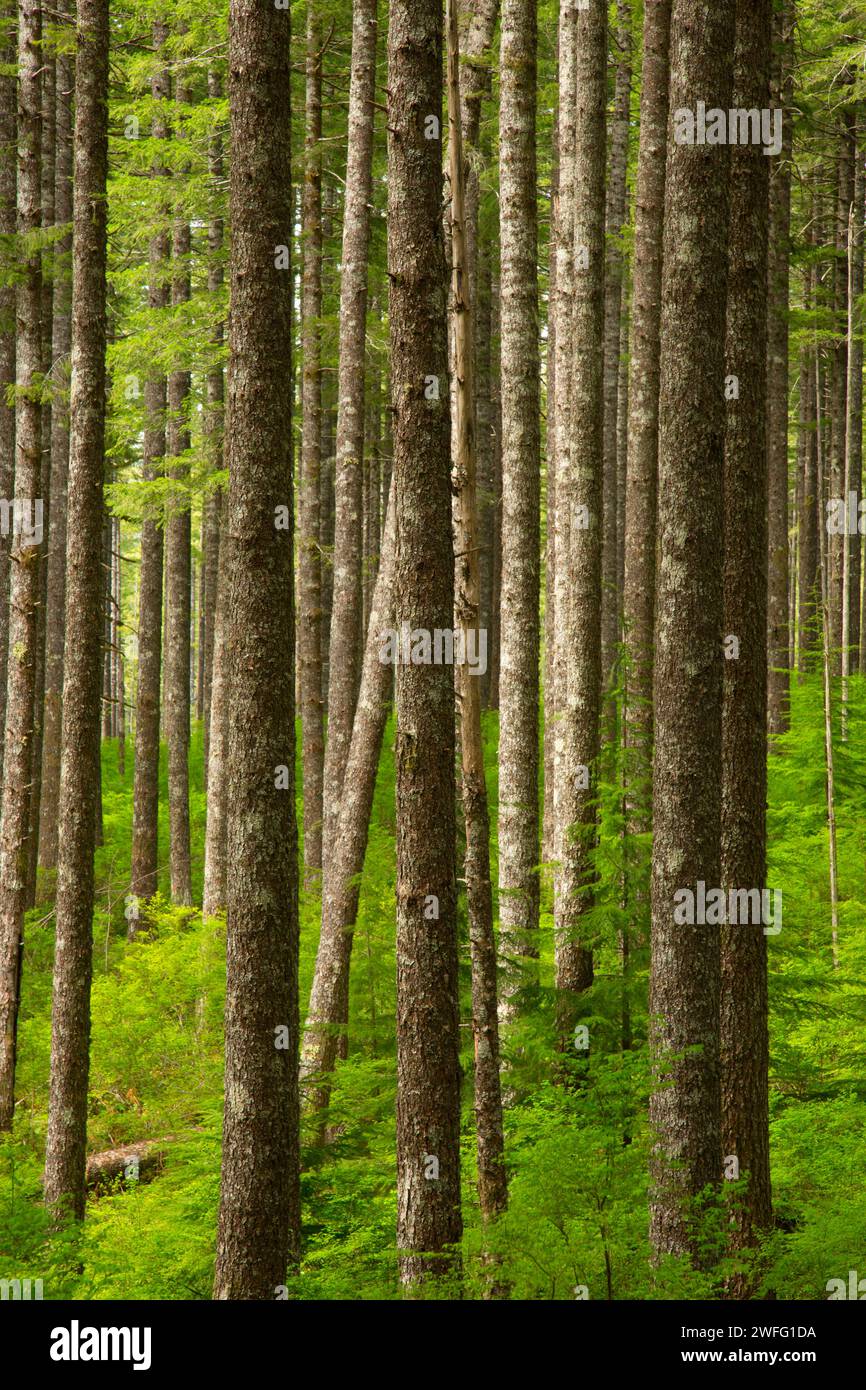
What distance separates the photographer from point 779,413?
19.4 m

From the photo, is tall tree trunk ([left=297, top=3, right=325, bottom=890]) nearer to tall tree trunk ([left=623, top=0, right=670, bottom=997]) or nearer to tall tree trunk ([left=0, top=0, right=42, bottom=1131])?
tall tree trunk ([left=0, top=0, right=42, bottom=1131])

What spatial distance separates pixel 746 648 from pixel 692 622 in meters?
0.76

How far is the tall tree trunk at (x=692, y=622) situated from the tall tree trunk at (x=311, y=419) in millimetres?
7621

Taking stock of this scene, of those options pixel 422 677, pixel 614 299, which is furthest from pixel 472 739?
pixel 614 299

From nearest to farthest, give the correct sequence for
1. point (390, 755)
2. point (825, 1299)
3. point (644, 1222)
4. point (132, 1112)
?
point (825, 1299)
point (644, 1222)
point (132, 1112)
point (390, 755)

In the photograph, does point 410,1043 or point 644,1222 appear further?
point 644,1222

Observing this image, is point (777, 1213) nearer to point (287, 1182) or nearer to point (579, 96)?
point (287, 1182)

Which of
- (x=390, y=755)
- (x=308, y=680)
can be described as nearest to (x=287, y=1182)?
(x=308, y=680)

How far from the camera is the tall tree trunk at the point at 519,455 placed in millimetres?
9852

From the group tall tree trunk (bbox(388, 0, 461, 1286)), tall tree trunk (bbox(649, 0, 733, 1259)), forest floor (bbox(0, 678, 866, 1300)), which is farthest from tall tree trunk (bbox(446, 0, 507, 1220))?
tall tree trunk (bbox(649, 0, 733, 1259))

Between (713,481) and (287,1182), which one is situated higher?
(713,481)
